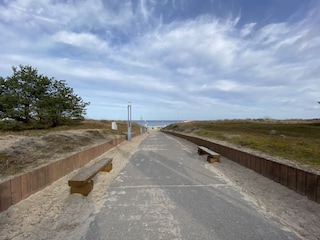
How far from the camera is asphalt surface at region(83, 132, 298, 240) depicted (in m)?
3.37

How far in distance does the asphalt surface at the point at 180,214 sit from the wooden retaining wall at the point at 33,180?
1.57 m

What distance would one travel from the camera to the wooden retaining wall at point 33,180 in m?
4.32

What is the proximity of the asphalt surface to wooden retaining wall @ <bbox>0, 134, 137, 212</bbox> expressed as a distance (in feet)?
5.14

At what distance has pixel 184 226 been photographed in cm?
359

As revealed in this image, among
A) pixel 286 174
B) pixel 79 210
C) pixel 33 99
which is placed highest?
pixel 33 99

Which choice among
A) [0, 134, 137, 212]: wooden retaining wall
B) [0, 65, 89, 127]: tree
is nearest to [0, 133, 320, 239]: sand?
[0, 134, 137, 212]: wooden retaining wall

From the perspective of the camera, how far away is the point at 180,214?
13.3 ft

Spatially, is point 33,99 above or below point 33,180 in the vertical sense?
above

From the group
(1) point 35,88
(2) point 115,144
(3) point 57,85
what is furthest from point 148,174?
(3) point 57,85

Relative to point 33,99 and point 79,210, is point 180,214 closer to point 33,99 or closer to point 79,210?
point 79,210

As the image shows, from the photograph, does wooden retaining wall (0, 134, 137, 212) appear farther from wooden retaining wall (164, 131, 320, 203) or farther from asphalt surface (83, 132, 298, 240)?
wooden retaining wall (164, 131, 320, 203)

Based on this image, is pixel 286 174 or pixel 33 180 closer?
pixel 33 180

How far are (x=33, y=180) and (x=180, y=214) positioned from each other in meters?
3.27

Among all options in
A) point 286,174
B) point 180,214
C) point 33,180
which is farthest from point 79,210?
point 286,174
